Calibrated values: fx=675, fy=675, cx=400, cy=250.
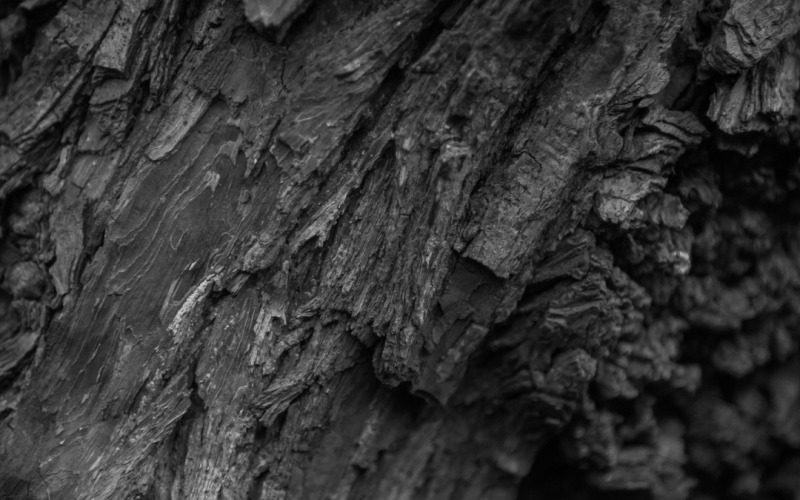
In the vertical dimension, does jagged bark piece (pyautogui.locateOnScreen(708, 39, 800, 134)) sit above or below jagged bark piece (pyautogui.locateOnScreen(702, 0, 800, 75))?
Result: below

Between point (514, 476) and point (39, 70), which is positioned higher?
point (39, 70)

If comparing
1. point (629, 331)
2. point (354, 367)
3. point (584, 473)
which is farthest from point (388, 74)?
point (584, 473)

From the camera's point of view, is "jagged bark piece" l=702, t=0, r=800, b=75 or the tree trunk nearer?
the tree trunk

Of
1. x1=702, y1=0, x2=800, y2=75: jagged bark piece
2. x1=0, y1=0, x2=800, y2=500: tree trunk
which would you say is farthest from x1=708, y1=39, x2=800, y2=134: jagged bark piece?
x1=702, y1=0, x2=800, y2=75: jagged bark piece

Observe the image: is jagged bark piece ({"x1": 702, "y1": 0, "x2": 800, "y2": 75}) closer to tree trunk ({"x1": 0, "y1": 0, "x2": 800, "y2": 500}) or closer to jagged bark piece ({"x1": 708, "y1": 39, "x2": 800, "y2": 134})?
tree trunk ({"x1": 0, "y1": 0, "x2": 800, "y2": 500})

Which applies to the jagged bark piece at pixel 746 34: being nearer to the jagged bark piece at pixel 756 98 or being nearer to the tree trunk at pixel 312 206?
the tree trunk at pixel 312 206

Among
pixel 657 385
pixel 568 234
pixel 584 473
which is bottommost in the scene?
pixel 584 473

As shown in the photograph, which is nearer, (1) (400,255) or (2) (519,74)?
(2) (519,74)

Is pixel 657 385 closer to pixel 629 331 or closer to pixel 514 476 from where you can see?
pixel 629 331

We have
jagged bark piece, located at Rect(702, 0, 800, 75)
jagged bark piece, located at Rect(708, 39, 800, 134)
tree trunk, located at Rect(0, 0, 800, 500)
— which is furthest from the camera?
jagged bark piece, located at Rect(708, 39, 800, 134)
